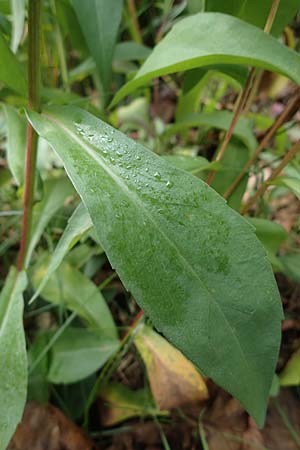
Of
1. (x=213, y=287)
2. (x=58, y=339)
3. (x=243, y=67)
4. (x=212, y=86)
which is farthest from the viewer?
(x=212, y=86)

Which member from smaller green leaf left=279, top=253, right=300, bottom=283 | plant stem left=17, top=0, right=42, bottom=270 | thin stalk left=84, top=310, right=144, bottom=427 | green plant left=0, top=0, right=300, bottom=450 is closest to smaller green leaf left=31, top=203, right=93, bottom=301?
green plant left=0, top=0, right=300, bottom=450

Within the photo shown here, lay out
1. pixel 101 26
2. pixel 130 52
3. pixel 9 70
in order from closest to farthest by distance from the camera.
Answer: pixel 9 70
pixel 101 26
pixel 130 52

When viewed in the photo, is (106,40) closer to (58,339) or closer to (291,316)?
(58,339)

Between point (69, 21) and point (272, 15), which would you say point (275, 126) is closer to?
point (272, 15)

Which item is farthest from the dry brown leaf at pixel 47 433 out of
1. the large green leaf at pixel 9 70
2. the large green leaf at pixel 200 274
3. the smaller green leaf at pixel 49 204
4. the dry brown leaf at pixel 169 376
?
the large green leaf at pixel 9 70

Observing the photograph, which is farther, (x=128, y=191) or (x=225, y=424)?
(x=225, y=424)

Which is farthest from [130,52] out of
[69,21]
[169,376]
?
[169,376]

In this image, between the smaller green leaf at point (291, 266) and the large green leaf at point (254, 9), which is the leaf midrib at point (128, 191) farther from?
the smaller green leaf at point (291, 266)

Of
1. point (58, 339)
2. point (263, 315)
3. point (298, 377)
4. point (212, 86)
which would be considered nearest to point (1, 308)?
point (58, 339)
